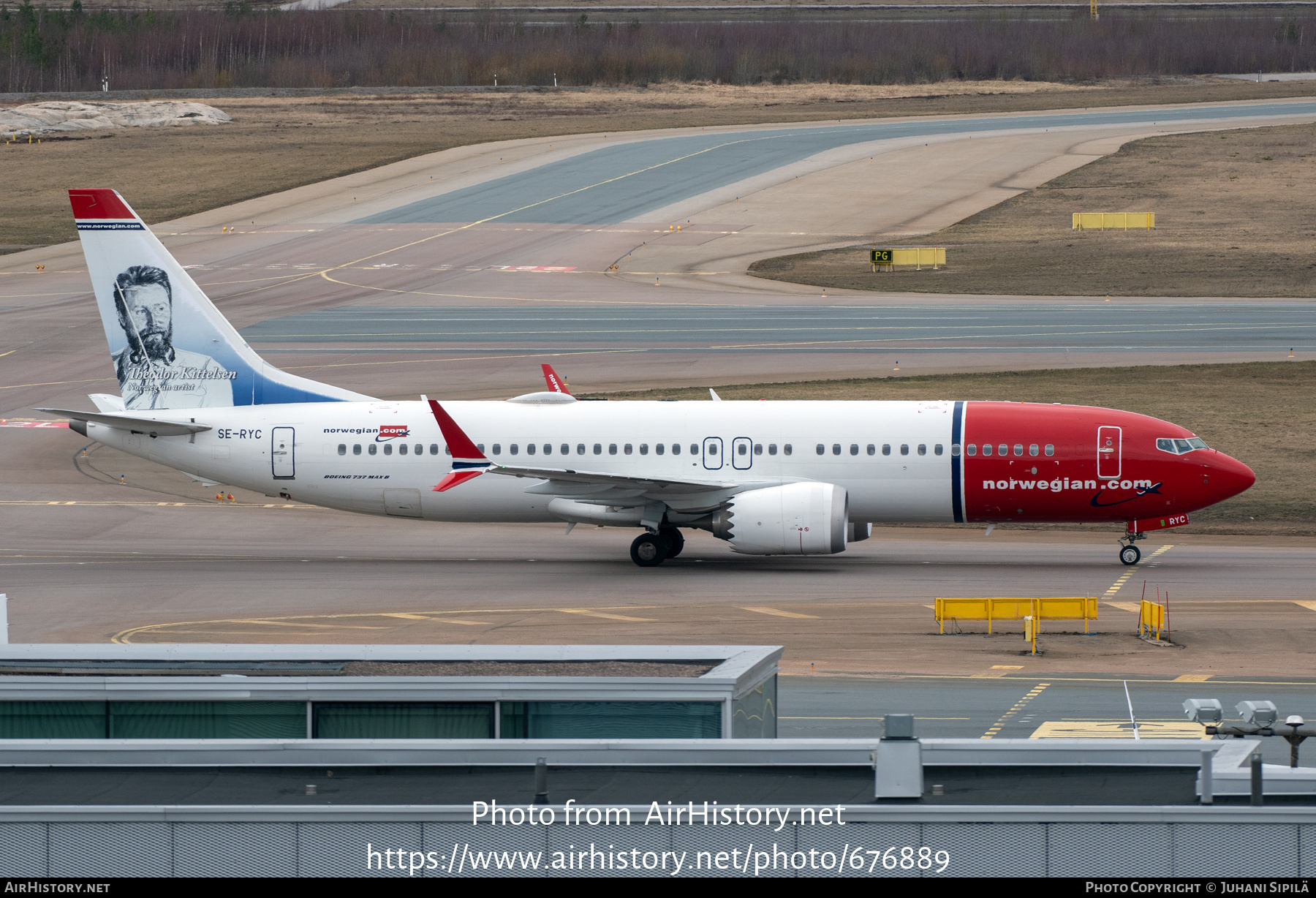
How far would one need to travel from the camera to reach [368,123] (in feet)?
543

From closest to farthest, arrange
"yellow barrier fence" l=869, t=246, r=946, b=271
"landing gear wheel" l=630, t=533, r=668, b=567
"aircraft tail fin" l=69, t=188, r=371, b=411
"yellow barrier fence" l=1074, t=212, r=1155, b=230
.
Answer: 1. "landing gear wheel" l=630, t=533, r=668, b=567
2. "aircraft tail fin" l=69, t=188, r=371, b=411
3. "yellow barrier fence" l=869, t=246, r=946, b=271
4. "yellow barrier fence" l=1074, t=212, r=1155, b=230

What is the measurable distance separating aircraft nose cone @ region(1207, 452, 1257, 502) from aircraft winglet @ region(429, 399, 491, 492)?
797 inches

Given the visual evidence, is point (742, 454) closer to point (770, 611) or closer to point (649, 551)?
point (649, 551)

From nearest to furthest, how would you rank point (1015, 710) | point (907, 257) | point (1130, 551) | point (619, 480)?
1. point (1015, 710)
2. point (619, 480)
3. point (1130, 551)
4. point (907, 257)

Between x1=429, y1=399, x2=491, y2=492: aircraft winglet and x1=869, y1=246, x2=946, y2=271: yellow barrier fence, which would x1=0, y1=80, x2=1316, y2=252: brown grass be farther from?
x1=429, y1=399, x2=491, y2=492: aircraft winglet

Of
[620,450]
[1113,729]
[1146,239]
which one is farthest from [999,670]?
[1146,239]

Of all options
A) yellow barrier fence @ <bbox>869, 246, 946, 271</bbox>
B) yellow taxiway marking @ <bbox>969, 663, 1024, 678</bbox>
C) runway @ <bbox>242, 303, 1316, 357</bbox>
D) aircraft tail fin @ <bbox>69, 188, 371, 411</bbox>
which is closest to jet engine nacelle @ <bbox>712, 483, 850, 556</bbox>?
yellow taxiway marking @ <bbox>969, 663, 1024, 678</bbox>

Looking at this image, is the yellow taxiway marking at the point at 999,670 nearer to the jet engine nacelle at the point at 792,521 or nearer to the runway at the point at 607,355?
the runway at the point at 607,355

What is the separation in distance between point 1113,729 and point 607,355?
172 feet

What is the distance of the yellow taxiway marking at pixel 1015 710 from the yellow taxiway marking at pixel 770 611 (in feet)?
26.0

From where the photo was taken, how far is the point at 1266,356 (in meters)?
76.4

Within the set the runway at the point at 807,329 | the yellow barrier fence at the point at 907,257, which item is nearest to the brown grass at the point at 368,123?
the runway at the point at 807,329

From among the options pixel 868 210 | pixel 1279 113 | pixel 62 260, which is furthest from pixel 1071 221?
pixel 62 260

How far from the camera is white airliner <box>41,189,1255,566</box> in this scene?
152 ft
